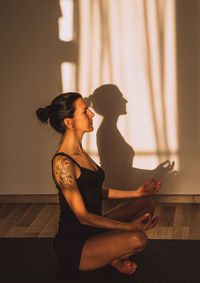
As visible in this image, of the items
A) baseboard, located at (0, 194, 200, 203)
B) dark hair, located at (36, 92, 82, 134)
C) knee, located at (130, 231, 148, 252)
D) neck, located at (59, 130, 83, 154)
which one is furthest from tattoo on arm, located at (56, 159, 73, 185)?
baseboard, located at (0, 194, 200, 203)

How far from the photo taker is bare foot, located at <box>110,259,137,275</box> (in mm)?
2604

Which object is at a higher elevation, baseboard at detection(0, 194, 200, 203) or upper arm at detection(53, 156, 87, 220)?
upper arm at detection(53, 156, 87, 220)

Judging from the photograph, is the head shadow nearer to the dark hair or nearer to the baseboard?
the baseboard

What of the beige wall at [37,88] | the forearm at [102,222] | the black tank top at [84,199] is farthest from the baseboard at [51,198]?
the forearm at [102,222]

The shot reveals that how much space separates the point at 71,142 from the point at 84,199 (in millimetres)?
305

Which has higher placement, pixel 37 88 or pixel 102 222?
pixel 37 88

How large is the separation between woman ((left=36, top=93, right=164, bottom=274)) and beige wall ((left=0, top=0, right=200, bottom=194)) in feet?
3.80

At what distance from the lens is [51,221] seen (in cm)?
371

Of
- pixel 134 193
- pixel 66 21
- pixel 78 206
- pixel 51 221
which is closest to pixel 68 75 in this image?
pixel 66 21

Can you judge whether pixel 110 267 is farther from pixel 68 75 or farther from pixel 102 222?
pixel 68 75

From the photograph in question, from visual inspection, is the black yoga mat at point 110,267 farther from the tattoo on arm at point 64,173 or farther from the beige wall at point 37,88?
the beige wall at point 37,88

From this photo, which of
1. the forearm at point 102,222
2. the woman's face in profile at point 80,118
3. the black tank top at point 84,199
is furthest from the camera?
the woman's face in profile at point 80,118

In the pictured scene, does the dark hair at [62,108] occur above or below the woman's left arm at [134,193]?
above

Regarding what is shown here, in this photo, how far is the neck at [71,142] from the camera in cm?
275
